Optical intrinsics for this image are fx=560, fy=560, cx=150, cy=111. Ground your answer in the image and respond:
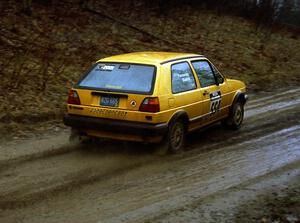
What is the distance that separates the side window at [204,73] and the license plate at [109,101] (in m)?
1.91

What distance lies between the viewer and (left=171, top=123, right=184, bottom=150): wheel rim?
29.7 ft

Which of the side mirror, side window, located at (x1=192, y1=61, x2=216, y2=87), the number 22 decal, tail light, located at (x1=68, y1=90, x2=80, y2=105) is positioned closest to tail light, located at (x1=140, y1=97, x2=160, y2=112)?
tail light, located at (x1=68, y1=90, x2=80, y2=105)

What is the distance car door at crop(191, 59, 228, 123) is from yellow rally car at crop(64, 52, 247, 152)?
36mm

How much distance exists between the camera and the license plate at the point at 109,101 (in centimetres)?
865

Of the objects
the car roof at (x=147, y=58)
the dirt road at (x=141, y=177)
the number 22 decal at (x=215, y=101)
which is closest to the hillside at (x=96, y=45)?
the dirt road at (x=141, y=177)

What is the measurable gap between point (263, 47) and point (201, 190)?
19.6 m

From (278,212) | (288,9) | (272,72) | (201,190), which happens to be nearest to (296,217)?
Answer: (278,212)

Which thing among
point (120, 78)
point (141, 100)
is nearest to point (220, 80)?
point (120, 78)

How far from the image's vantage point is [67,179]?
745 centimetres

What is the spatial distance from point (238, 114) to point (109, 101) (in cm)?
368

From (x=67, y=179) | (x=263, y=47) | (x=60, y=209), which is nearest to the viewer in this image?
(x=60, y=209)

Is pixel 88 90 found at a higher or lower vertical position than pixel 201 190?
higher

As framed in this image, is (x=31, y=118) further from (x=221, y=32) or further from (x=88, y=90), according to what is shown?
(x=221, y=32)

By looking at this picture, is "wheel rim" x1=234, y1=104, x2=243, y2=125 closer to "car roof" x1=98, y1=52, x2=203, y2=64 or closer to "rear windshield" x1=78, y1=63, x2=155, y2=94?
"car roof" x1=98, y1=52, x2=203, y2=64
